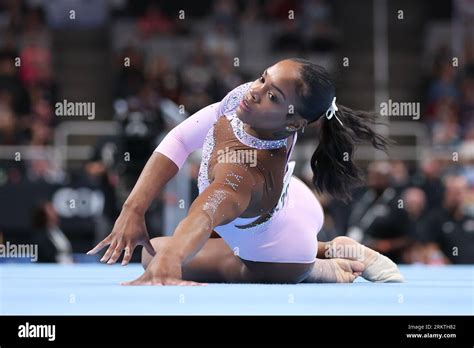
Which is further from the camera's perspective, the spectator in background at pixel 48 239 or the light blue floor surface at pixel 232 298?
the spectator in background at pixel 48 239

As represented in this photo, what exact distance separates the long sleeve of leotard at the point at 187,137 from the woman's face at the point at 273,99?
383mm

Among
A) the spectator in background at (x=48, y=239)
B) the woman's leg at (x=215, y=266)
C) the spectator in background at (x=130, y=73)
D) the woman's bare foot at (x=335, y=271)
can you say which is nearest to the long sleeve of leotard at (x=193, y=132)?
the woman's leg at (x=215, y=266)

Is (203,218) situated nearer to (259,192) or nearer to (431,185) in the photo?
(259,192)

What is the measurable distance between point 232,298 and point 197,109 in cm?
507

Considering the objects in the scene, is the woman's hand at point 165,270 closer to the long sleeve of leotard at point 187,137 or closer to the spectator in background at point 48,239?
the long sleeve of leotard at point 187,137

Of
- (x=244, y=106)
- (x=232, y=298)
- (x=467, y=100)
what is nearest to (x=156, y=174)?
(x=244, y=106)

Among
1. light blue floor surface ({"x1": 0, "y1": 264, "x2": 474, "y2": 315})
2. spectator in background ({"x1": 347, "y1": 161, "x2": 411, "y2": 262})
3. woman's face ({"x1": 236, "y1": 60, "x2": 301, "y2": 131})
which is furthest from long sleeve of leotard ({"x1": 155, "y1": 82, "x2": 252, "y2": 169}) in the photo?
spectator in background ({"x1": 347, "y1": 161, "x2": 411, "y2": 262})

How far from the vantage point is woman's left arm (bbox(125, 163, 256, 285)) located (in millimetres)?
3156

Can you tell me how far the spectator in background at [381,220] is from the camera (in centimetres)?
743

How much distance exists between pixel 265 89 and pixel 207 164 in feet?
1.28

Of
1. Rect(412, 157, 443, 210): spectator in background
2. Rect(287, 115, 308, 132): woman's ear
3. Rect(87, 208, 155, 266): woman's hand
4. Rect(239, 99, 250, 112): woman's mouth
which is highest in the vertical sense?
Rect(239, 99, 250, 112): woman's mouth

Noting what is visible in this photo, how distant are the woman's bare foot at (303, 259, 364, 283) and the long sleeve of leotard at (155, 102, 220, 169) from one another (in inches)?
30.0

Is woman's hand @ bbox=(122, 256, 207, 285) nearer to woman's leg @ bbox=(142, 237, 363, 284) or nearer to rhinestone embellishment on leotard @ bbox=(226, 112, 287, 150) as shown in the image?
rhinestone embellishment on leotard @ bbox=(226, 112, 287, 150)

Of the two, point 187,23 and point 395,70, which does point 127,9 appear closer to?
point 187,23
